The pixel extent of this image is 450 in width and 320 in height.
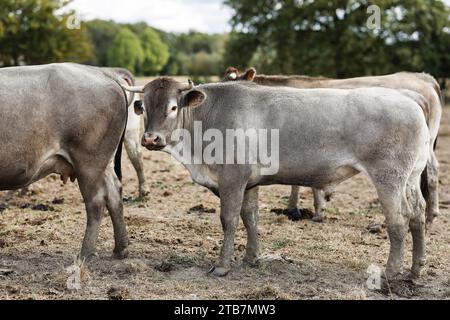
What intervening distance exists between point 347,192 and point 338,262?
4786 mm

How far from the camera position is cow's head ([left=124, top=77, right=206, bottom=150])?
6480 millimetres

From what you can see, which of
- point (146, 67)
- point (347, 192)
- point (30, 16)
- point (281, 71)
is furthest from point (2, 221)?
point (146, 67)

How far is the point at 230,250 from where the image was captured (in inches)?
263

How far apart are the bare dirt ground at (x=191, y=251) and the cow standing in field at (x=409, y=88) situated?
0.37 m

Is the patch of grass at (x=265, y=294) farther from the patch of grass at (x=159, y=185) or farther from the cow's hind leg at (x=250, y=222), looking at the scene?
the patch of grass at (x=159, y=185)

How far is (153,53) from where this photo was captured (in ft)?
327

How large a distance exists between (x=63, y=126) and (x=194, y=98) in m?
1.41

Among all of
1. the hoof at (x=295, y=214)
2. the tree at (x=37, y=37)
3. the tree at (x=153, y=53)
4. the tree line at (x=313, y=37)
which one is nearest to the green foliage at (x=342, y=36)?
the tree line at (x=313, y=37)

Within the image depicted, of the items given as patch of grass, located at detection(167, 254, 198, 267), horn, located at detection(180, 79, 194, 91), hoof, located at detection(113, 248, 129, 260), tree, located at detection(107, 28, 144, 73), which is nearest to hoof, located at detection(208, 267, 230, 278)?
patch of grass, located at detection(167, 254, 198, 267)

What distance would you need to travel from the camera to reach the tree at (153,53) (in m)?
95.8

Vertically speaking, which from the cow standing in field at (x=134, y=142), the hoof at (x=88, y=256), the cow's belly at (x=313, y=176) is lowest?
the hoof at (x=88, y=256)

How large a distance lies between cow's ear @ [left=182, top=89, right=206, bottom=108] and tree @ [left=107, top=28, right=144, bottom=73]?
82.8 meters

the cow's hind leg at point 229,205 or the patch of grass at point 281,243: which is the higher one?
the cow's hind leg at point 229,205
